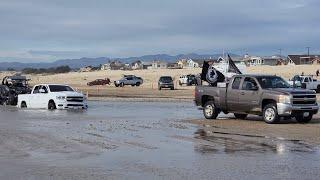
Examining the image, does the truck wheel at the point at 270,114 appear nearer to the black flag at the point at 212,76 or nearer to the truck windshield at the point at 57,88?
the black flag at the point at 212,76

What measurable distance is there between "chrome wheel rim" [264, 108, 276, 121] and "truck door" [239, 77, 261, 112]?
1.56 feet

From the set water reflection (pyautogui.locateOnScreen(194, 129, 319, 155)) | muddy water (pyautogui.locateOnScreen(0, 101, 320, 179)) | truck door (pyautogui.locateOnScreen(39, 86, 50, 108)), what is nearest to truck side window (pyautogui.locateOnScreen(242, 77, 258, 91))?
muddy water (pyautogui.locateOnScreen(0, 101, 320, 179))

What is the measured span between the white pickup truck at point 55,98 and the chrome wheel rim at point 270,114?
43.4ft

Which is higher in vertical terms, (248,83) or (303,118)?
(248,83)

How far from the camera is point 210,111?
25.2 m

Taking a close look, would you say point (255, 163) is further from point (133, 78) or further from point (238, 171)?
point (133, 78)

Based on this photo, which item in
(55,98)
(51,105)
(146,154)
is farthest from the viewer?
(51,105)

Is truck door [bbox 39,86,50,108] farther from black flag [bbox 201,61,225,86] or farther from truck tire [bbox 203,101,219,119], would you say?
truck tire [bbox 203,101,219,119]

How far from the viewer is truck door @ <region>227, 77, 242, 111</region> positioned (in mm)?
23969

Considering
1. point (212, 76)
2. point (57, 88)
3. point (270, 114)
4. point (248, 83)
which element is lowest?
point (270, 114)

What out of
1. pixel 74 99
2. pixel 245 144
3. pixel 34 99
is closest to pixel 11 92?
pixel 34 99

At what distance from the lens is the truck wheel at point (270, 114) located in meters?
22.2

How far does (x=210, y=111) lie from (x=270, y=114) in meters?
3.29

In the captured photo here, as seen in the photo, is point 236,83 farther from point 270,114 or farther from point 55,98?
point 55,98
